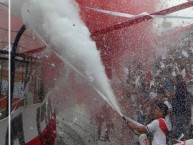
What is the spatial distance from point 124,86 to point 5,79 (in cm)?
546

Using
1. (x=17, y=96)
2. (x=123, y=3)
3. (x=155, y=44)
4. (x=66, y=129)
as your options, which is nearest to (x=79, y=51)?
(x=17, y=96)

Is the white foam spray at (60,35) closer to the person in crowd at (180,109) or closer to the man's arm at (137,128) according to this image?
the man's arm at (137,128)

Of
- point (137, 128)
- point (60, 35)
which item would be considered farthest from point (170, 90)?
point (137, 128)

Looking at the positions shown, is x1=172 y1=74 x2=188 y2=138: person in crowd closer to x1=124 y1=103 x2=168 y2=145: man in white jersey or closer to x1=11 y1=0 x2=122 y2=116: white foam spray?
x1=124 y1=103 x2=168 y2=145: man in white jersey

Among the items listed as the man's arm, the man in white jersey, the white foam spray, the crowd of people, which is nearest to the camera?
the man's arm

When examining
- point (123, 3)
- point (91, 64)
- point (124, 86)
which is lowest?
point (124, 86)

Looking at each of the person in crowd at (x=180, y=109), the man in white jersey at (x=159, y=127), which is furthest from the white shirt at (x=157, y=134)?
the person in crowd at (x=180, y=109)

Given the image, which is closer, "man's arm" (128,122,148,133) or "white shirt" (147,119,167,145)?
"man's arm" (128,122,148,133)

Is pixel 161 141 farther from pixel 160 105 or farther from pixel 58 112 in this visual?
pixel 58 112

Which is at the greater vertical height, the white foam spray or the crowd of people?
the white foam spray

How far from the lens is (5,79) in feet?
16.7

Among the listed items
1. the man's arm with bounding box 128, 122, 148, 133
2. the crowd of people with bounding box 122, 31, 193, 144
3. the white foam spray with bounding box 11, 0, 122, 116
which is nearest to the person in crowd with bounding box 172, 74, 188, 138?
the crowd of people with bounding box 122, 31, 193, 144

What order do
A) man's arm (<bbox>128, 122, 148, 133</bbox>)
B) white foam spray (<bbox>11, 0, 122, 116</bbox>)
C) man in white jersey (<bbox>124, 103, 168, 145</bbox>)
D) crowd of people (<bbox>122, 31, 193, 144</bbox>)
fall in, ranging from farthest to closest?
crowd of people (<bbox>122, 31, 193, 144</bbox>) → white foam spray (<bbox>11, 0, 122, 116</bbox>) → man in white jersey (<bbox>124, 103, 168, 145</bbox>) → man's arm (<bbox>128, 122, 148, 133</bbox>)

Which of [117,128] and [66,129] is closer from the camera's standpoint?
[117,128]
